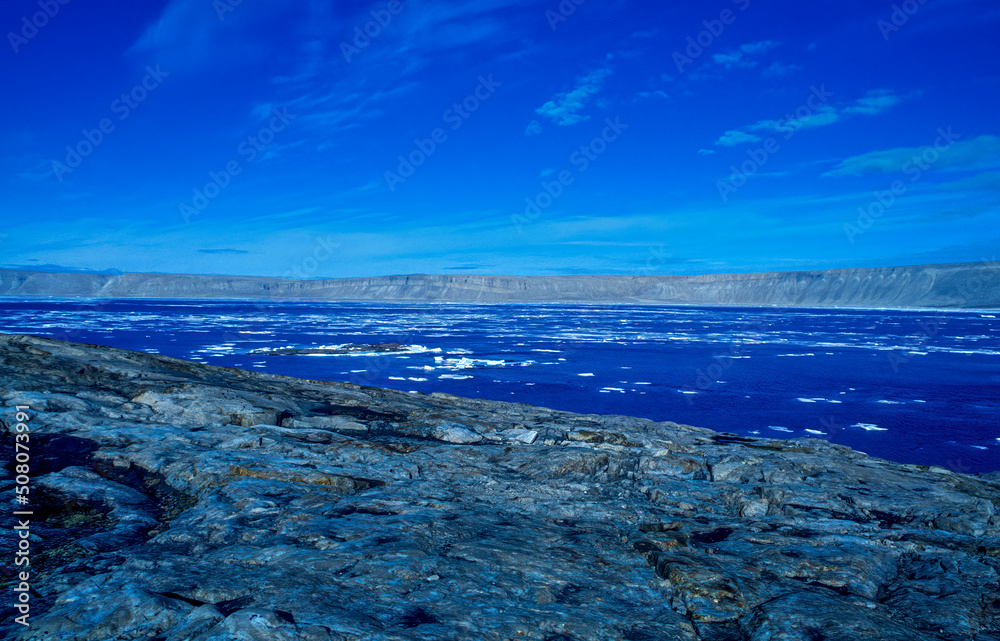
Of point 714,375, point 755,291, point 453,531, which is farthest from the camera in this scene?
point 755,291

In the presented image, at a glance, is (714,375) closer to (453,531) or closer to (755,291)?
(453,531)

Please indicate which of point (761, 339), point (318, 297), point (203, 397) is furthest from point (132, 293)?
point (203, 397)

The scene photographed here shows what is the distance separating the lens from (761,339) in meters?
44.2

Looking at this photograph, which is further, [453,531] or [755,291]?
[755,291]

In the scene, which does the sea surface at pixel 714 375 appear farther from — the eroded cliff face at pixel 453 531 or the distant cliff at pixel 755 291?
the distant cliff at pixel 755 291

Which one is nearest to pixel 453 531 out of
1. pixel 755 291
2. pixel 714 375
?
pixel 714 375

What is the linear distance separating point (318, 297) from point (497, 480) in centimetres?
19298

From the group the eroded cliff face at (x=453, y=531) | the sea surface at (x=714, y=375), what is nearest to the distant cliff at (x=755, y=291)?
the sea surface at (x=714, y=375)

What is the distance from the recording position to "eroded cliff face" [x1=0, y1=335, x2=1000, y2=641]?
3.33 meters

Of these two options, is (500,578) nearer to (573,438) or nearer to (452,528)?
(452,528)

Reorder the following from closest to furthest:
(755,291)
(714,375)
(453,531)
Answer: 1. (453,531)
2. (714,375)
3. (755,291)

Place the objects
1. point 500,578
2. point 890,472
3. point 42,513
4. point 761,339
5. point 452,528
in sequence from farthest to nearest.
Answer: point 761,339
point 890,472
point 452,528
point 42,513
point 500,578

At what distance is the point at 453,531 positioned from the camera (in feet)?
15.1

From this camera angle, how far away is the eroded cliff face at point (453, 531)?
3.33 m
